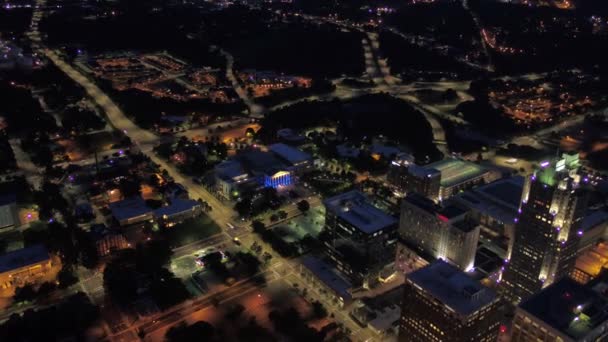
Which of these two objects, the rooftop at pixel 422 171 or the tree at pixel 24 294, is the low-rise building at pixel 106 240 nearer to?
the tree at pixel 24 294

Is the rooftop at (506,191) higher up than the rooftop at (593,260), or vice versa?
the rooftop at (506,191)

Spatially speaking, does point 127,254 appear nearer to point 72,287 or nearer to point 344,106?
point 72,287

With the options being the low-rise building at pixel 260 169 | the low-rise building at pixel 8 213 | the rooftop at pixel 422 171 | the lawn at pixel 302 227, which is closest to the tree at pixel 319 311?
the lawn at pixel 302 227

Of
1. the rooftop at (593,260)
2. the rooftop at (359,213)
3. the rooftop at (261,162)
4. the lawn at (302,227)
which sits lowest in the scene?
the rooftop at (593,260)

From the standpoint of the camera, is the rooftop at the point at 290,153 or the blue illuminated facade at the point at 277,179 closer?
the blue illuminated facade at the point at 277,179

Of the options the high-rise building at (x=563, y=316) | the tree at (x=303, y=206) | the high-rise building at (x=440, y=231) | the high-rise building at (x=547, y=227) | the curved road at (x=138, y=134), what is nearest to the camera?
the high-rise building at (x=563, y=316)

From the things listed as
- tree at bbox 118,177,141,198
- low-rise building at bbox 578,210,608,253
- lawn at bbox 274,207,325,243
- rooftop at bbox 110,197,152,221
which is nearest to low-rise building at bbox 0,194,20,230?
rooftop at bbox 110,197,152,221

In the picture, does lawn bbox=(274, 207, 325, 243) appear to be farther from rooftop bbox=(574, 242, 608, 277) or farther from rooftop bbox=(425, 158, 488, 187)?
rooftop bbox=(574, 242, 608, 277)
